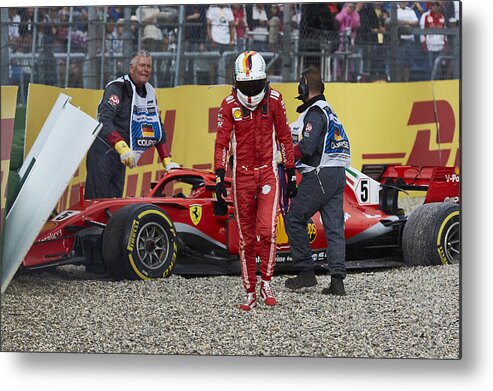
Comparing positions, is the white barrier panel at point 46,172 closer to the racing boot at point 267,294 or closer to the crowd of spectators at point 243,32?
the crowd of spectators at point 243,32

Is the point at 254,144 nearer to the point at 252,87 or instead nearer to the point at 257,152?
the point at 257,152

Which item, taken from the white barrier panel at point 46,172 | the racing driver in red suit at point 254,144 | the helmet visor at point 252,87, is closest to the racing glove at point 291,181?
the racing driver in red suit at point 254,144

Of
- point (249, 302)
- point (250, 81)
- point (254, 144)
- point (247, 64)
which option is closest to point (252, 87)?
point (250, 81)

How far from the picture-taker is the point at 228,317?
747 centimetres

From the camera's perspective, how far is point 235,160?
725cm

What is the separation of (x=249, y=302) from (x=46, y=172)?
1.45 meters

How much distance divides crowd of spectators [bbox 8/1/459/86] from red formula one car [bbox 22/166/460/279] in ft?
2.14

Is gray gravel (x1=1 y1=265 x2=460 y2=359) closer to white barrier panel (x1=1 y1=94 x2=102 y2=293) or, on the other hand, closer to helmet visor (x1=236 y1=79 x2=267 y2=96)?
white barrier panel (x1=1 y1=94 x2=102 y2=293)

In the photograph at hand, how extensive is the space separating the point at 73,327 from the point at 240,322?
1008mm

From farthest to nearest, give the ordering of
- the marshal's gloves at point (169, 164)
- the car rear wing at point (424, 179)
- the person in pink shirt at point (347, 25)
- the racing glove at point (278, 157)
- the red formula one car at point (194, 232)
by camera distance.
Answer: the marshal's gloves at point (169, 164), the red formula one car at point (194, 232), the person in pink shirt at point (347, 25), the car rear wing at point (424, 179), the racing glove at point (278, 157)

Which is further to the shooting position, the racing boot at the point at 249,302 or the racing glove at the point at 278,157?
the racing boot at the point at 249,302

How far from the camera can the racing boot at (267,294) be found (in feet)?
24.4

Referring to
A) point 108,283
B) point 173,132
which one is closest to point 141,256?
point 108,283

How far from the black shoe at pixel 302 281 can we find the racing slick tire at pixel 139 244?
2.29 ft
